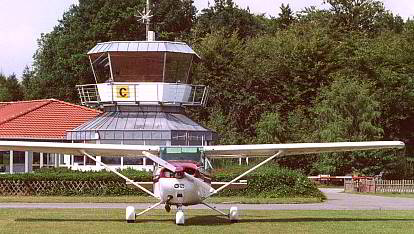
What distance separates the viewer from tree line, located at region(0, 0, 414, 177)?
1957 inches

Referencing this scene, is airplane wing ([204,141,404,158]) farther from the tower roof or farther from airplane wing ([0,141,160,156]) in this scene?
the tower roof

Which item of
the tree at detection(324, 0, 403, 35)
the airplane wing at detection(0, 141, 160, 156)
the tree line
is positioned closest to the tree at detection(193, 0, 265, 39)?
the tree line

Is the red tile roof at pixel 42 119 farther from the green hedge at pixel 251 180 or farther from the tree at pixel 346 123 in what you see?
the tree at pixel 346 123

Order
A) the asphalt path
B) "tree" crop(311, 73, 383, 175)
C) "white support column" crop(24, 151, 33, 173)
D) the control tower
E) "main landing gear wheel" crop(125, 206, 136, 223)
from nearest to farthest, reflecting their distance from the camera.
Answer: "main landing gear wheel" crop(125, 206, 136, 223)
the asphalt path
the control tower
"white support column" crop(24, 151, 33, 173)
"tree" crop(311, 73, 383, 175)

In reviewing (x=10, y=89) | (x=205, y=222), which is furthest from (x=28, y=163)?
(x=10, y=89)

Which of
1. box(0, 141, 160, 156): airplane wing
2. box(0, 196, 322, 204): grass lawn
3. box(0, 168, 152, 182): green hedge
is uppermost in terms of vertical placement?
box(0, 141, 160, 156): airplane wing

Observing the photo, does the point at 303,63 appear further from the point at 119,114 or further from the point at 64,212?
the point at 64,212

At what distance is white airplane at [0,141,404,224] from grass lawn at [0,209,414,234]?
2.19 ft

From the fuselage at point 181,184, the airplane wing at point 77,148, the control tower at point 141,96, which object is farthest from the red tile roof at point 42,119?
the fuselage at point 181,184

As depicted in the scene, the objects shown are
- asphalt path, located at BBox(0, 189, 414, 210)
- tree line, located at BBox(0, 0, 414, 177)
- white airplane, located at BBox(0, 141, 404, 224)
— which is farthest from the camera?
tree line, located at BBox(0, 0, 414, 177)

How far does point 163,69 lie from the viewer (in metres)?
41.9

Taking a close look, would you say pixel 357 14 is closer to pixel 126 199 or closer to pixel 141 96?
pixel 141 96

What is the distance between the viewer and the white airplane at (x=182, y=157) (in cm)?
2095

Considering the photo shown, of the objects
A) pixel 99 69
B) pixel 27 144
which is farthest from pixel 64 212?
pixel 99 69
